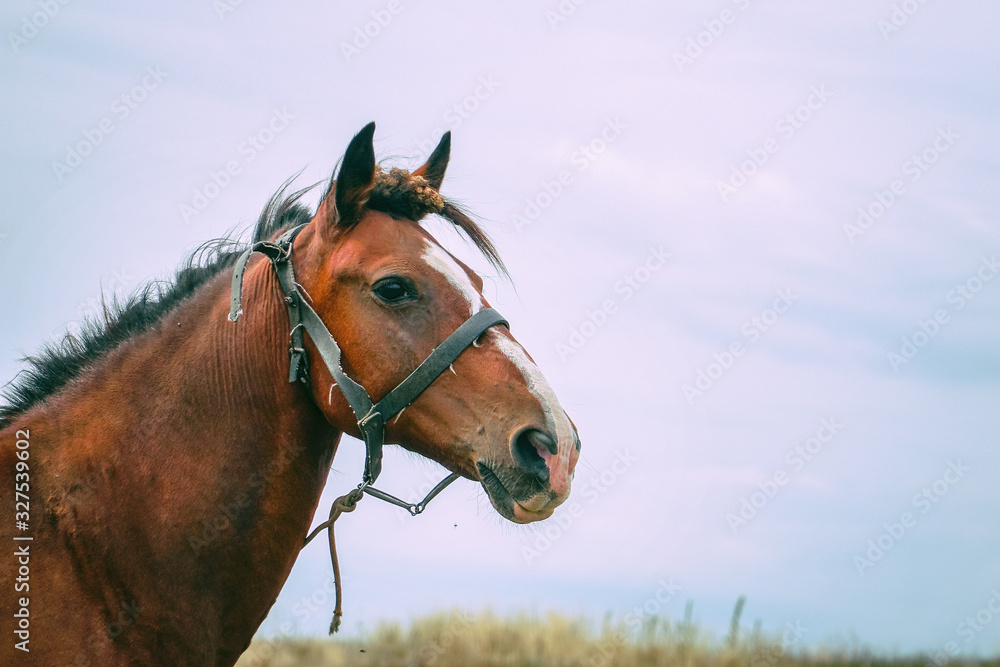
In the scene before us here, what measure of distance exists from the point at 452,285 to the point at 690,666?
691cm

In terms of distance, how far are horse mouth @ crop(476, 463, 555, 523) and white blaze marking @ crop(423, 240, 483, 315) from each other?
812 mm

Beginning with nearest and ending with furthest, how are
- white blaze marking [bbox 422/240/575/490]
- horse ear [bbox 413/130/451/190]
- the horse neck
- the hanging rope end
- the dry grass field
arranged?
white blaze marking [bbox 422/240/575/490], the horse neck, the hanging rope end, horse ear [bbox 413/130/451/190], the dry grass field

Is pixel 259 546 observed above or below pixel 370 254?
below

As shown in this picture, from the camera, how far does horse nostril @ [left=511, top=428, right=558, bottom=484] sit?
4.11 metres

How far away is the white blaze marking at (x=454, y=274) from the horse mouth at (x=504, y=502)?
0.81 metres

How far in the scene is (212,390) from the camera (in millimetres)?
4504

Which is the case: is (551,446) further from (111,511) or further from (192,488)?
(111,511)

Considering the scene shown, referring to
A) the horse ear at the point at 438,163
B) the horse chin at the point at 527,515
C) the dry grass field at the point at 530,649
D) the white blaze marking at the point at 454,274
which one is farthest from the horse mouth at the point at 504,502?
the dry grass field at the point at 530,649

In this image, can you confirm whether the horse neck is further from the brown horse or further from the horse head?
the horse head

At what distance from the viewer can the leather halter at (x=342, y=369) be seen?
14.2ft

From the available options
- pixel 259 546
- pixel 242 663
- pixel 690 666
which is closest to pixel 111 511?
pixel 259 546

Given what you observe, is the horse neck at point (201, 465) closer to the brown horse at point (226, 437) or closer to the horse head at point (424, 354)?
the brown horse at point (226, 437)

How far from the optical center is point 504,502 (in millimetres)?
4223

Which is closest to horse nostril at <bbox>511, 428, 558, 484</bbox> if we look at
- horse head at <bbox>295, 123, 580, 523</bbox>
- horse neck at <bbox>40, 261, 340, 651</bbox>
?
horse head at <bbox>295, 123, 580, 523</bbox>
